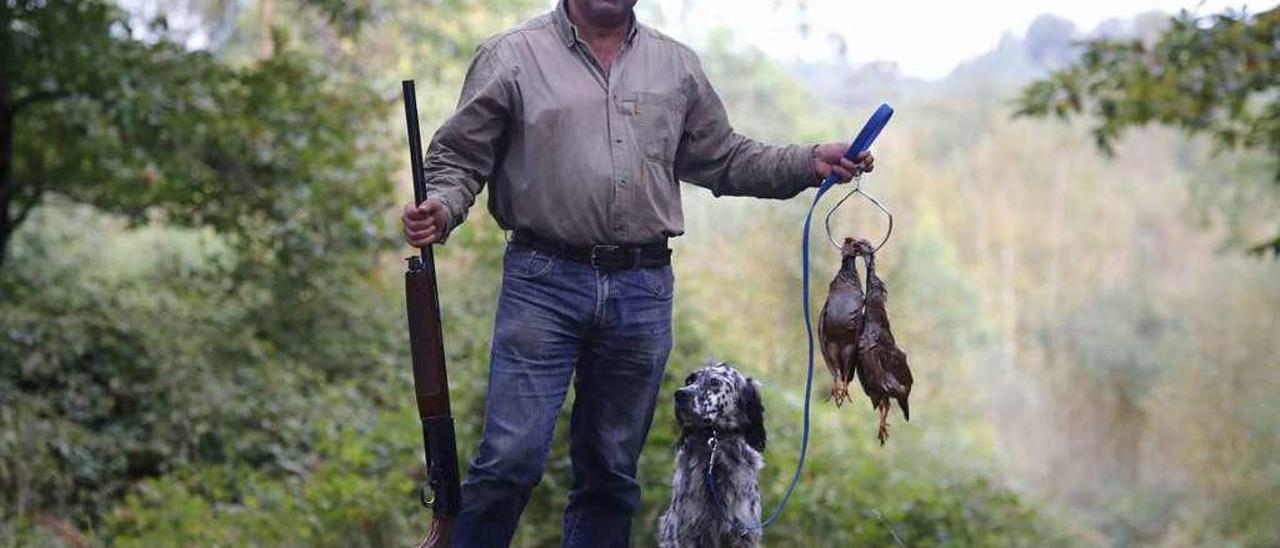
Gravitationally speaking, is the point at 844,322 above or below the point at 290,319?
above

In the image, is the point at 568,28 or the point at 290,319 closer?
the point at 568,28

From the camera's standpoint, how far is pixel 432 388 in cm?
453

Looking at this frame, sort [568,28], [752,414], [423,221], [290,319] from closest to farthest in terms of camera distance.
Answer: [423,221] → [568,28] → [752,414] → [290,319]

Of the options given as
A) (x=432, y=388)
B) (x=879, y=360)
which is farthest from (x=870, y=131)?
(x=432, y=388)

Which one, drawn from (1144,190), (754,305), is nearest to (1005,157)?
(1144,190)

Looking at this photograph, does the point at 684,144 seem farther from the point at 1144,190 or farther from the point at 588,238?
the point at 1144,190

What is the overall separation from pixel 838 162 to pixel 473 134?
42.4 inches

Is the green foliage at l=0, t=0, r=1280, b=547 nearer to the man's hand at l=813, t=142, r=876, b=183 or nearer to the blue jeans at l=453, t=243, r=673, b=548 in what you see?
the blue jeans at l=453, t=243, r=673, b=548

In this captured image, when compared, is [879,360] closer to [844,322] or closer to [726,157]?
[844,322]

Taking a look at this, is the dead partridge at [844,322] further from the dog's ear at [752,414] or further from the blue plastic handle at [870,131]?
the dog's ear at [752,414]

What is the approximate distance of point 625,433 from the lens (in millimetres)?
4680

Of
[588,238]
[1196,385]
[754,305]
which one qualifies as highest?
[588,238]

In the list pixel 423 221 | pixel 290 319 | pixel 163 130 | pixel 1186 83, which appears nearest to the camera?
pixel 423 221

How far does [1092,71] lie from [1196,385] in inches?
806
